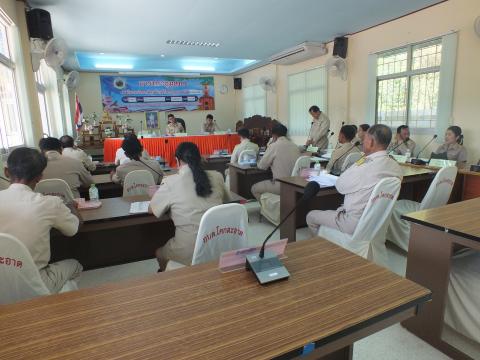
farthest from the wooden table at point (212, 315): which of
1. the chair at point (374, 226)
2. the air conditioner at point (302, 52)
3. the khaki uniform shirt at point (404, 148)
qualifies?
the air conditioner at point (302, 52)

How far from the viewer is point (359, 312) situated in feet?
3.01

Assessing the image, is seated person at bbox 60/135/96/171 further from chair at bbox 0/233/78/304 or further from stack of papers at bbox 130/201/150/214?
chair at bbox 0/233/78/304

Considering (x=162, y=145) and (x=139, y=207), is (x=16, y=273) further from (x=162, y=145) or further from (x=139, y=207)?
(x=162, y=145)

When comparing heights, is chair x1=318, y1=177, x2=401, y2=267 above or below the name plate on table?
below

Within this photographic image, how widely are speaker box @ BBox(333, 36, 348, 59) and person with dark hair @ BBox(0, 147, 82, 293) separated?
5899mm

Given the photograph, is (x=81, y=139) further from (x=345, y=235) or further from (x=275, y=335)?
(x=275, y=335)

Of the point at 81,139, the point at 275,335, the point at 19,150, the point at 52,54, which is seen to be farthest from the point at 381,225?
the point at 81,139

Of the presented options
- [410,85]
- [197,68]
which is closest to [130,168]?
[410,85]

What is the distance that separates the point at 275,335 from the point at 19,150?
5.28 ft

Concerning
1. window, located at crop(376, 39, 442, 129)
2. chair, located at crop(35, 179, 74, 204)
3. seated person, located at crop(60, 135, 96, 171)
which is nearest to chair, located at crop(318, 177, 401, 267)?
chair, located at crop(35, 179, 74, 204)

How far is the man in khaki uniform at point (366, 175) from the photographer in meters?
2.16

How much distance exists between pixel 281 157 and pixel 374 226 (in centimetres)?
168

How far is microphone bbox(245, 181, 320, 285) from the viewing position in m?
1.09

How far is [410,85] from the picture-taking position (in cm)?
508
